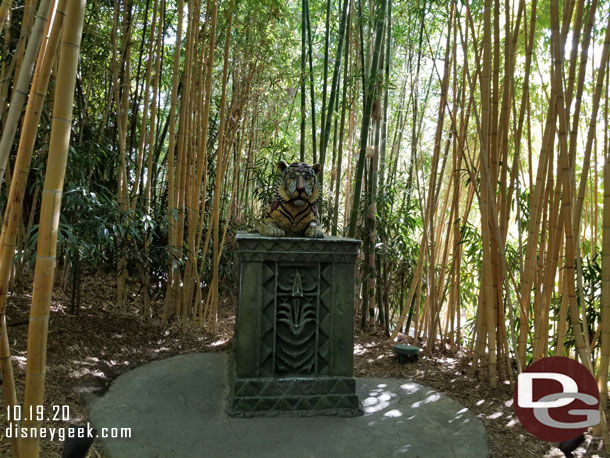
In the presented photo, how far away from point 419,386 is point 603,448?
1.00 m

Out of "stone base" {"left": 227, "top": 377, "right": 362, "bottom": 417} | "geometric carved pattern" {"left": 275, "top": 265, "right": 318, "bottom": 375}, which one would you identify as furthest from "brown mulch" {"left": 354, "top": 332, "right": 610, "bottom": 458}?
"geometric carved pattern" {"left": 275, "top": 265, "right": 318, "bottom": 375}

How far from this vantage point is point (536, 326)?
242 centimetres

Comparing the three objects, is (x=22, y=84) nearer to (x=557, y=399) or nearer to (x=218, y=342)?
(x=557, y=399)

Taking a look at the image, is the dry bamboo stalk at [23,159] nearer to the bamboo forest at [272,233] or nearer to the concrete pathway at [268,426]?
the bamboo forest at [272,233]

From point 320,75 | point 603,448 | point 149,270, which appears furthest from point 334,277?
point 320,75

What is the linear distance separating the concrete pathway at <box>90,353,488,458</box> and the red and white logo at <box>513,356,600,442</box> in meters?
0.38

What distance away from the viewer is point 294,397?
2414mm

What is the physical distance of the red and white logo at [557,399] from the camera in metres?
1.75

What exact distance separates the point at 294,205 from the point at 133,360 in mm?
Answer: 1546

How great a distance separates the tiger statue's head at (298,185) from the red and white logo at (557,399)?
133 centimetres

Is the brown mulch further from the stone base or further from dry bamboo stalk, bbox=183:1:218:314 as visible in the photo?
dry bamboo stalk, bbox=183:1:218:314

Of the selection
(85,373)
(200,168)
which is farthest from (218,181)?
(85,373)

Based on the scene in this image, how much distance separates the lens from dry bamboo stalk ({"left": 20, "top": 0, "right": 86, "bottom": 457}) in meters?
1.01

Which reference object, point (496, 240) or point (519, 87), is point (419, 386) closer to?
point (496, 240)
